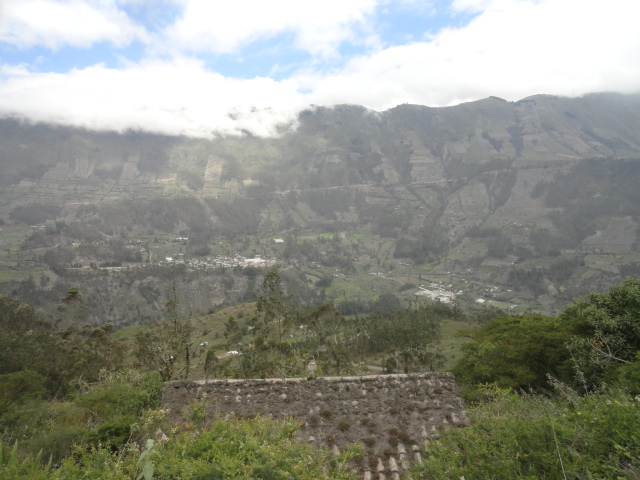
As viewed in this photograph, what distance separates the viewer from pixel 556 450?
5.44 metres

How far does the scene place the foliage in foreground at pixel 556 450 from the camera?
15.9 ft

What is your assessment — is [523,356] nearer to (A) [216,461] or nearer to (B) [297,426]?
(B) [297,426]

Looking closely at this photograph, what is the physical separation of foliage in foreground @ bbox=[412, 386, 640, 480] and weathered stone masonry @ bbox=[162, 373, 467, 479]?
2991 millimetres

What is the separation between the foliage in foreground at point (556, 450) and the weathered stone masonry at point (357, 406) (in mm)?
2991

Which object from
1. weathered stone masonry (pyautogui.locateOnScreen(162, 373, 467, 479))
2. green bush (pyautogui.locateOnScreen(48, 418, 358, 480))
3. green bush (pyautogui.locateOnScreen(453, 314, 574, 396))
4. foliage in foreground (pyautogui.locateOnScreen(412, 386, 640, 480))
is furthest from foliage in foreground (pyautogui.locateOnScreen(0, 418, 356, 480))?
green bush (pyautogui.locateOnScreen(453, 314, 574, 396))

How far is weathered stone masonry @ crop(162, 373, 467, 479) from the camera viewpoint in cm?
1006

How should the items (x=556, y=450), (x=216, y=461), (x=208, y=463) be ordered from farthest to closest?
(x=216, y=461) → (x=208, y=463) → (x=556, y=450)

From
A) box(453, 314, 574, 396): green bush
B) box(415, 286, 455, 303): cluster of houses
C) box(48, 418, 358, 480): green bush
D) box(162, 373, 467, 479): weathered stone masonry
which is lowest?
box(415, 286, 455, 303): cluster of houses

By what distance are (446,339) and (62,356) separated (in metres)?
66.3

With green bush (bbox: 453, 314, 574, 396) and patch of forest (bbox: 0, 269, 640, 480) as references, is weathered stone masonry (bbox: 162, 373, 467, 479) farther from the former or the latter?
green bush (bbox: 453, 314, 574, 396)

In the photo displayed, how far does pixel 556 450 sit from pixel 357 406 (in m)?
6.90

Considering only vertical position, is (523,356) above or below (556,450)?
below

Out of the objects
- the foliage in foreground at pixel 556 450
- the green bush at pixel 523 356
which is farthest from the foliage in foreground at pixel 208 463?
the green bush at pixel 523 356

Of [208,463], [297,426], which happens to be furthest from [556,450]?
[208,463]
